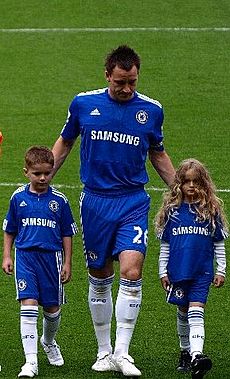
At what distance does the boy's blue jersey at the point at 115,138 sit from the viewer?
31.3ft

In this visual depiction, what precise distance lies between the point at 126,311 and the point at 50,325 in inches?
26.2

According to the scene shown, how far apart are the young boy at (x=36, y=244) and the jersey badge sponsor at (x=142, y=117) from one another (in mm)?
679

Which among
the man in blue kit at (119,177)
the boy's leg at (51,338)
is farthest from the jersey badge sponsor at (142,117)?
the boy's leg at (51,338)

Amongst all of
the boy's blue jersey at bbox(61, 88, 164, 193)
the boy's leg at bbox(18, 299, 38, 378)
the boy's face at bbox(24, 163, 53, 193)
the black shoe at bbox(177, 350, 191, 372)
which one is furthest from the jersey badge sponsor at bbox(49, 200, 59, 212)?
the black shoe at bbox(177, 350, 191, 372)

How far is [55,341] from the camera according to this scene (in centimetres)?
1020

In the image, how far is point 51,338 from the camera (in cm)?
980

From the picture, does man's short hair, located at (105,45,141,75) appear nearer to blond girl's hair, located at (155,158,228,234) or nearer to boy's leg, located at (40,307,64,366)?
blond girl's hair, located at (155,158,228,234)

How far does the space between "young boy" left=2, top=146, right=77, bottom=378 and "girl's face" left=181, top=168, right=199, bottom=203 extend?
85 centimetres

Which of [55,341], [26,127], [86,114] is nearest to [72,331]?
[55,341]

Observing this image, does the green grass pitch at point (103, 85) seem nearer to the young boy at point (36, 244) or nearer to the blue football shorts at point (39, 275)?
the young boy at point (36, 244)

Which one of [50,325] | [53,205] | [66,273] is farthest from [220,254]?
[50,325]

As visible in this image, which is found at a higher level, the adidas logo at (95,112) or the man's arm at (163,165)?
the adidas logo at (95,112)

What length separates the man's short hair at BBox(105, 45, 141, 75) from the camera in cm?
938

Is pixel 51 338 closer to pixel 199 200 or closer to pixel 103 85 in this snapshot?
pixel 199 200
